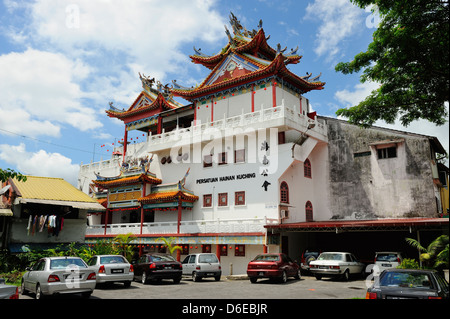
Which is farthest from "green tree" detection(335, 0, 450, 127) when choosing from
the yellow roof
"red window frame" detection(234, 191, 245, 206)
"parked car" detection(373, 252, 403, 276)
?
the yellow roof

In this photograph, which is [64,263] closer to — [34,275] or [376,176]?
[34,275]

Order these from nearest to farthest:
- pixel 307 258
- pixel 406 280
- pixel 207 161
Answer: pixel 406 280, pixel 307 258, pixel 207 161

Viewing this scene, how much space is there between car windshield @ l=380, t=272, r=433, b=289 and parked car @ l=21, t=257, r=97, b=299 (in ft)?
31.1

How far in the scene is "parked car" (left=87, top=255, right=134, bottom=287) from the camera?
16.4 metres

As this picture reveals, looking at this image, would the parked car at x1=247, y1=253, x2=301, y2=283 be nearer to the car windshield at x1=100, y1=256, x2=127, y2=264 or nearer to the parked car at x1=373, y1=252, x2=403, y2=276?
the parked car at x1=373, y1=252, x2=403, y2=276

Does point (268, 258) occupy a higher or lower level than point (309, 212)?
lower

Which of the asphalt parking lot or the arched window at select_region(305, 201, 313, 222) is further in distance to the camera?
the arched window at select_region(305, 201, 313, 222)

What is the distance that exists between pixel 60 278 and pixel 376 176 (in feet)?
76.9

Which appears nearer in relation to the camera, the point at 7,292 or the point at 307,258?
the point at 7,292

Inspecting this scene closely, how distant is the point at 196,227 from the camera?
1141 inches

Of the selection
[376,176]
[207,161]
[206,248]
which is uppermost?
[207,161]

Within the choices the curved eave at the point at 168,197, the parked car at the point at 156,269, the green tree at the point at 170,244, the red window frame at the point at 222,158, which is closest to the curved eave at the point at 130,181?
the curved eave at the point at 168,197

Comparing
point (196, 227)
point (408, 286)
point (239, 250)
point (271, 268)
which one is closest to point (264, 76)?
point (196, 227)
